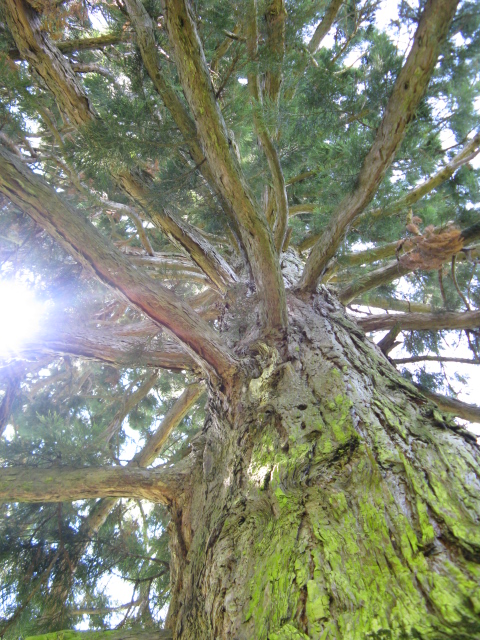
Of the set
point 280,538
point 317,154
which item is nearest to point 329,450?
point 280,538

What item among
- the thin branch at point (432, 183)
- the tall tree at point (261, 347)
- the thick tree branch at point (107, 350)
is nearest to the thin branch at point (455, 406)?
the tall tree at point (261, 347)

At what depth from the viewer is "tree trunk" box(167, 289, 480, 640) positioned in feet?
2.81

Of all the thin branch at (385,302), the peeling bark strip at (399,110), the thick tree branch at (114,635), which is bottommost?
the thick tree branch at (114,635)

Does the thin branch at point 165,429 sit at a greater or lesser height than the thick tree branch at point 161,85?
lesser

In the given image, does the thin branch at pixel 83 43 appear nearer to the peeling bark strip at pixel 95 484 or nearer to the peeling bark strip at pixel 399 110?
the peeling bark strip at pixel 399 110

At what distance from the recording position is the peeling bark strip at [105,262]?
1.72 meters

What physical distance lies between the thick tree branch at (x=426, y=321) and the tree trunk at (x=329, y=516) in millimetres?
1054

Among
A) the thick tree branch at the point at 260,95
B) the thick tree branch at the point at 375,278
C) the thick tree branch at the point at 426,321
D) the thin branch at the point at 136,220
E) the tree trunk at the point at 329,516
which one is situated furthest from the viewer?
the thin branch at the point at 136,220

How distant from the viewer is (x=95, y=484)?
6.21 ft

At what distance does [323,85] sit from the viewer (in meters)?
2.18

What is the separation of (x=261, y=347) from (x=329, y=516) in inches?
45.4

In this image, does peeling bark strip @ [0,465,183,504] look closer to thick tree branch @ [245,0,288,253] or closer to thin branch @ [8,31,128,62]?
thick tree branch @ [245,0,288,253]

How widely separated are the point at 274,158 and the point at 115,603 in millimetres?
3718

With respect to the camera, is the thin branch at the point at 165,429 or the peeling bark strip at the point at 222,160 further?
the thin branch at the point at 165,429
